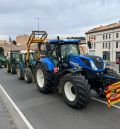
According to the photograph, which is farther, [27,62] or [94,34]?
[94,34]

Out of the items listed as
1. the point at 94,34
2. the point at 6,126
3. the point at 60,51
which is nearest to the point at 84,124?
the point at 6,126

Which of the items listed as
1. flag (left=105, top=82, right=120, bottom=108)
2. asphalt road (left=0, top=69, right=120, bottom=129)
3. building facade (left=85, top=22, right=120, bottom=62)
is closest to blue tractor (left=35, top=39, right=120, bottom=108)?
asphalt road (left=0, top=69, right=120, bottom=129)

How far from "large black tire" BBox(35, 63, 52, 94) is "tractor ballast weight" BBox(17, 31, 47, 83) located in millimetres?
2159

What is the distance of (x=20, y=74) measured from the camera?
14672mm

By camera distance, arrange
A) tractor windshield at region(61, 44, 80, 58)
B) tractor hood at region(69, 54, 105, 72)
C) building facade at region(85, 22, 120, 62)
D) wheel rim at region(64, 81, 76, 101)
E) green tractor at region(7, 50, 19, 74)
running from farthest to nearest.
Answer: building facade at region(85, 22, 120, 62) → green tractor at region(7, 50, 19, 74) → tractor windshield at region(61, 44, 80, 58) → tractor hood at region(69, 54, 105, 72) → wheel rim at region(64, 81, 76, 101)

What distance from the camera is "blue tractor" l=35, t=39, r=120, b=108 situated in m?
7.23

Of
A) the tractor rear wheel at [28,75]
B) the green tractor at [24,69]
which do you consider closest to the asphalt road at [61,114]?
the tractor rear wheel at [28,75]

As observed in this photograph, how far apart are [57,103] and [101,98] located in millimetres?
1853

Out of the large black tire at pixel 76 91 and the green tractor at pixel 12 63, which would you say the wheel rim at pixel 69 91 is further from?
the green tractor at pixel 12 63

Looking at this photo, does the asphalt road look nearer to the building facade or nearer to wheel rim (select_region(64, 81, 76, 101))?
wheel rim (select_region(64, 81, 76, 101))

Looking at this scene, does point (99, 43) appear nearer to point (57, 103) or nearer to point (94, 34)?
point (94, 34)

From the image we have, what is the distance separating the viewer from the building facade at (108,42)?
66.1m

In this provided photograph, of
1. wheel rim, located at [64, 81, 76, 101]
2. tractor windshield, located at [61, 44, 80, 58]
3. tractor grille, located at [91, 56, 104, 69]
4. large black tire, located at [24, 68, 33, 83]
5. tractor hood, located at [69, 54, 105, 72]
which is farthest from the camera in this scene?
large black tire, located at [24, 68, 33, 83]

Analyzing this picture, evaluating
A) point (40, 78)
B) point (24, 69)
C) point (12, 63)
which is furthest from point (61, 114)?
point (12, 63)
